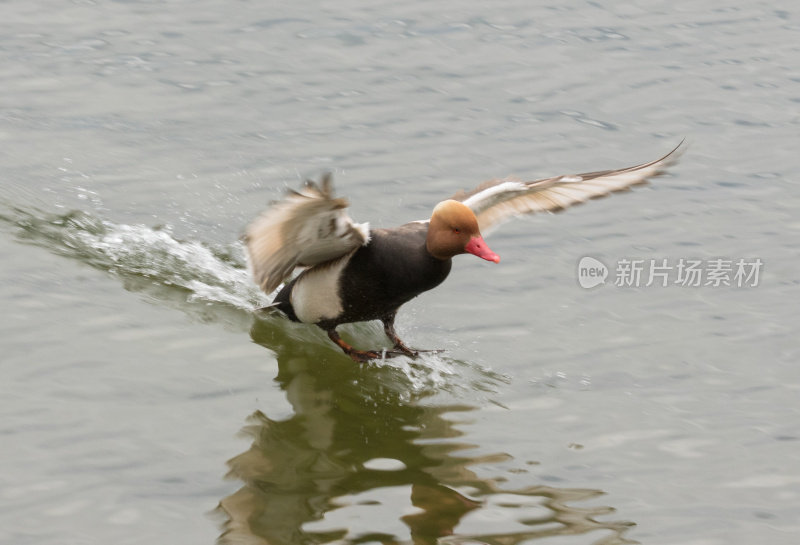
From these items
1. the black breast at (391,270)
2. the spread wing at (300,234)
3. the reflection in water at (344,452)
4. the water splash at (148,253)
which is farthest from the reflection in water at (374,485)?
the water splash at (148,253)

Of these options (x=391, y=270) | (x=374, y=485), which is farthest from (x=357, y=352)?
(x=374, y=485)

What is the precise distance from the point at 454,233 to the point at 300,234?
3.08 ft

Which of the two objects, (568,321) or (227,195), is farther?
(227,195)

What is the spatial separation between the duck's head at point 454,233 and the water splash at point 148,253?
84.7 inches

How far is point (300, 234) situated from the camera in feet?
23.9

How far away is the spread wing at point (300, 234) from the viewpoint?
662 centimetres

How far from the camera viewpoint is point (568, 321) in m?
8.77

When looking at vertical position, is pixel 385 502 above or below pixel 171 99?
below

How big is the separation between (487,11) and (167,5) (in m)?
3.85

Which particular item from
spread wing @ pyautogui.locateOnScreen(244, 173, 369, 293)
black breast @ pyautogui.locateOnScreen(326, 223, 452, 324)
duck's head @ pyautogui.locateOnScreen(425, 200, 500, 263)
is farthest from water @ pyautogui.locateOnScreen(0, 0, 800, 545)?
duck's head @ pyautogui.locateOnScreen(425, 200, 500, 263)

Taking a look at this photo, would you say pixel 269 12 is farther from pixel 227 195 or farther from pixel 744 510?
pixel 744 510

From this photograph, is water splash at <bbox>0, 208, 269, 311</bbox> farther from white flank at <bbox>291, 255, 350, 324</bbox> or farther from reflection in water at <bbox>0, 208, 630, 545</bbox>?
white flank at <bbox>291, 255, 350, 324</bbox>

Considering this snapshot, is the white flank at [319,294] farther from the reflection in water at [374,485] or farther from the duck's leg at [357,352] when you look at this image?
the reflection in water at [374,485]

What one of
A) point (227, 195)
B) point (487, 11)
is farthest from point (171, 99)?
point (487, 11)
